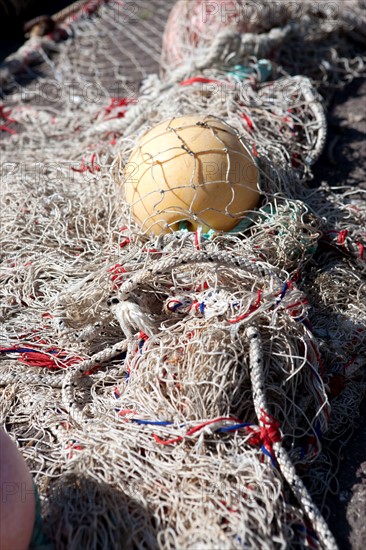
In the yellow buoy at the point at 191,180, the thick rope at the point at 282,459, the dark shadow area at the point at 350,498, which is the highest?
the yellow buoy at the point at 191,180

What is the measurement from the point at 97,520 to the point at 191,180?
132cm

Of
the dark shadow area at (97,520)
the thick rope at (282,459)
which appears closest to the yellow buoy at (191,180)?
the thick rope at (282,459)

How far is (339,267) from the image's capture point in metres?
2.81

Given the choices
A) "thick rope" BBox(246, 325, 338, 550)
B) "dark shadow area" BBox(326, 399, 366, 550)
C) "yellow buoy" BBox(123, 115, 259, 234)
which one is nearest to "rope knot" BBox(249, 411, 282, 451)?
"thick rope" BBox(246, 325, 338, 550)

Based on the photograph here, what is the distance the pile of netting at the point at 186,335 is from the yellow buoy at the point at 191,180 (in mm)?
69

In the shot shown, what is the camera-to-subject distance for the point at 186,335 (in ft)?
7.41

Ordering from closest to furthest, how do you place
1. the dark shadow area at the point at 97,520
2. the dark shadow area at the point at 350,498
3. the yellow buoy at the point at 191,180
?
1. the dark shadow area at the point at 97,520
2. the dark shadow area at the point at 350,498
3. the yellow buoy at the point at 191,180

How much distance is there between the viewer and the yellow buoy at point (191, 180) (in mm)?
2637

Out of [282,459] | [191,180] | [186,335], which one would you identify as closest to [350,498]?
[282,459]

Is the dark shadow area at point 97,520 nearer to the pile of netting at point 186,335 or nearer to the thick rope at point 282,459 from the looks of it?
the pile of netting at point 186,335

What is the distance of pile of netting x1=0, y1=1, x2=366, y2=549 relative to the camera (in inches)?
76.7

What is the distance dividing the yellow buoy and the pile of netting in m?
0.07

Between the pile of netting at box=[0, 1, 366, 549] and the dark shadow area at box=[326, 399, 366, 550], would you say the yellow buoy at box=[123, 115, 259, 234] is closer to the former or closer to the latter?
the pile of netting at box=[0, 1, 366, 549]

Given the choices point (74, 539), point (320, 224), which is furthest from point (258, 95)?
point (74, 539)
